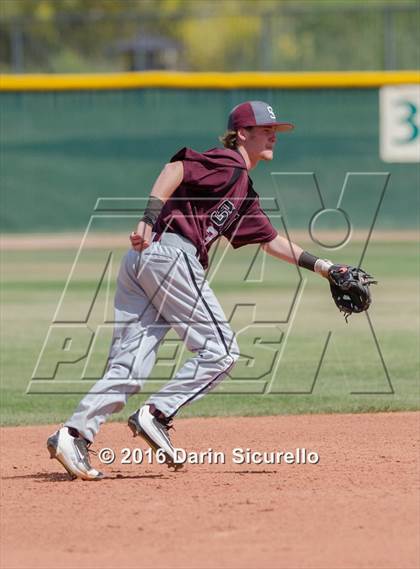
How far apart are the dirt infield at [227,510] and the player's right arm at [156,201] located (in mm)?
1137

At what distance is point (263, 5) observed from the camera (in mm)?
41938

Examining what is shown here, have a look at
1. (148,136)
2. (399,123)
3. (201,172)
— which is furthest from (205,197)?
(148,136)

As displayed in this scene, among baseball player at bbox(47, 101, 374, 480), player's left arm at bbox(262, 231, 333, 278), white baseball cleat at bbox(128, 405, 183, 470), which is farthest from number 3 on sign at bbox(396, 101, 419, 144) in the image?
white baseball cleat at bbox(128, 405, 183, 470)

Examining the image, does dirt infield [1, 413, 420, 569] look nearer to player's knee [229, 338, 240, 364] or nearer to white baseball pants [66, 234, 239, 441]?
white baseball pants [66, 234, 239, 441]

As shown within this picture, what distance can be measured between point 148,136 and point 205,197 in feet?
45.2

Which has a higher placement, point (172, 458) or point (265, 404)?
point (172, 458)

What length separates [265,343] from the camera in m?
10.8

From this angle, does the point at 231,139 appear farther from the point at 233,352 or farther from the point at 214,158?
the point at 233,352

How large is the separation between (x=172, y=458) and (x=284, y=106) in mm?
13544

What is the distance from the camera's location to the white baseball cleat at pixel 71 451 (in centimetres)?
530

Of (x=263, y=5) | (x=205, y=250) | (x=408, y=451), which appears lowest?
(x=263, y=5)

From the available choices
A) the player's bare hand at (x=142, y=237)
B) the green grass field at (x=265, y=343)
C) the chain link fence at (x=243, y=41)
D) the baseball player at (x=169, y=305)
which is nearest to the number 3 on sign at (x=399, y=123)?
the chain link fence at (x=243, y=41)

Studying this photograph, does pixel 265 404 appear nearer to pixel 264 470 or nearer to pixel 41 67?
pixel 264 470

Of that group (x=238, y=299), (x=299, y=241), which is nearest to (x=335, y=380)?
(x=238, y=299)
